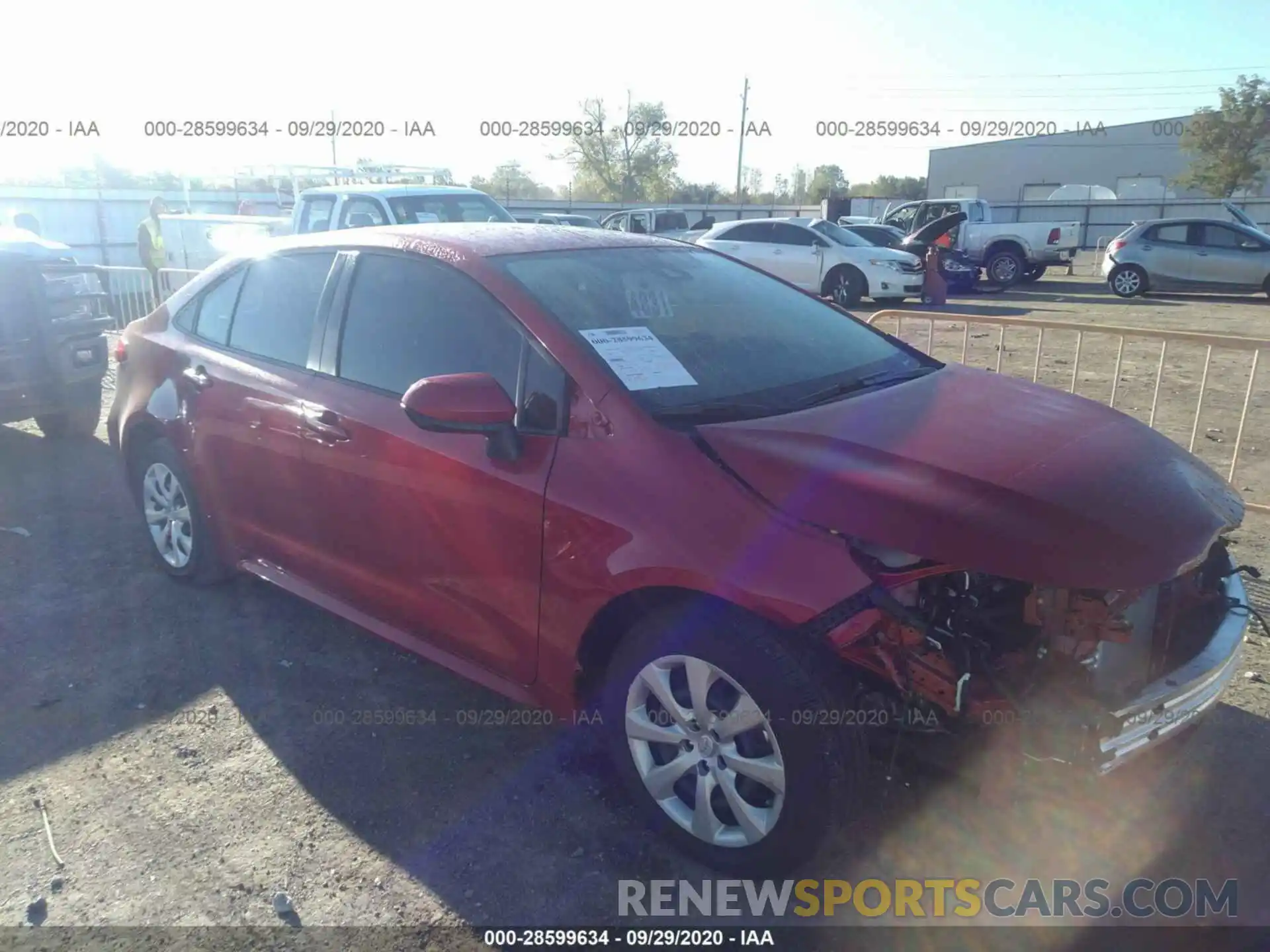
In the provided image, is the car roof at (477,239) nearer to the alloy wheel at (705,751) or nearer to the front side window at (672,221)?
A: the alloy wheel at (705,751)

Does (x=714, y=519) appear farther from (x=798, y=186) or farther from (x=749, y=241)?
(x=798, y=186)

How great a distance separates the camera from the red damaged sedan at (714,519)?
2.38m

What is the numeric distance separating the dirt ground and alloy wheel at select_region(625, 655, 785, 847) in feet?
0.66

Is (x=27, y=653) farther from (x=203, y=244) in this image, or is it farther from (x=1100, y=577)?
(x=203, y=244)

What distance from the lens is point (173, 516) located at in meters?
4.54

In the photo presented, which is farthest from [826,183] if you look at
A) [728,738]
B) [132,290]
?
[728,738]

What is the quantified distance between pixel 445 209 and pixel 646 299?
28.2 feet

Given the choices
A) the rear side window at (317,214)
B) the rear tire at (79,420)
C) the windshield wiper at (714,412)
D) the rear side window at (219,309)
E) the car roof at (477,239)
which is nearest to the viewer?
the windshield wiper at (714,412)

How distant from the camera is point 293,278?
394cm

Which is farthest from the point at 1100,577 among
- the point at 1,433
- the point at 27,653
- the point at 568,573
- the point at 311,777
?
the point at 1,433

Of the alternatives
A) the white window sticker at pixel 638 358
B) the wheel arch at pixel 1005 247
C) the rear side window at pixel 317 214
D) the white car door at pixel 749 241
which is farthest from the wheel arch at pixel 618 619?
the wheel arch at pixel 1005 247

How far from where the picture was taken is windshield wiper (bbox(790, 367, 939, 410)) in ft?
10.0

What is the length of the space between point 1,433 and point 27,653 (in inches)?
180

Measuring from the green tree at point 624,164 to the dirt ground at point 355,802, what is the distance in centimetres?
5101
